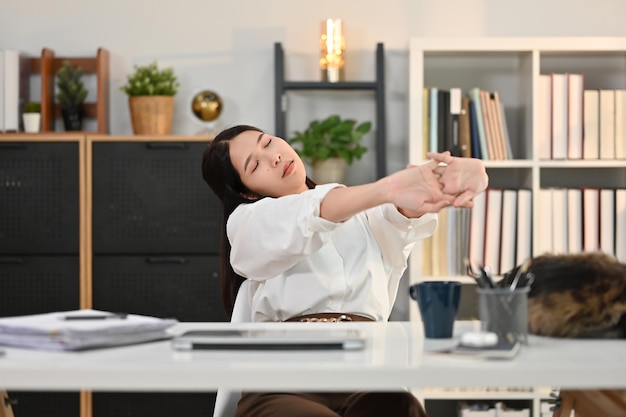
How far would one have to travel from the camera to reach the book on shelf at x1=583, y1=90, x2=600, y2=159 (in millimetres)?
3857

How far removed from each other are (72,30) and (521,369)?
11.1ft

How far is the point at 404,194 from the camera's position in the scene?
6.21ft

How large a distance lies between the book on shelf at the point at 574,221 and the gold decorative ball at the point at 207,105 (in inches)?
57.3

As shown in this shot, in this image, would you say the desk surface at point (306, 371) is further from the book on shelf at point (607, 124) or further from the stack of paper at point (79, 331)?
the book on shelf at point (607, 124)

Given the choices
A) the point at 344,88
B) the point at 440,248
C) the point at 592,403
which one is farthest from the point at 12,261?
the point at 592,403

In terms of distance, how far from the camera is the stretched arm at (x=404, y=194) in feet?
6.16

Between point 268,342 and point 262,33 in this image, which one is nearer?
point 268,342

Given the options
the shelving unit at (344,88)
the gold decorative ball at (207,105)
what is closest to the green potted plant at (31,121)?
the gold decorative ball at (207,105)

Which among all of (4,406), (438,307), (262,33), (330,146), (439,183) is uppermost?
(262,33)

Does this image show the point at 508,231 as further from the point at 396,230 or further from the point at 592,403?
the point at 592,403

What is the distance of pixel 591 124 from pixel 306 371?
2.84 metres

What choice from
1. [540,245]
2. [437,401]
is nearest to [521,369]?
[540,245]

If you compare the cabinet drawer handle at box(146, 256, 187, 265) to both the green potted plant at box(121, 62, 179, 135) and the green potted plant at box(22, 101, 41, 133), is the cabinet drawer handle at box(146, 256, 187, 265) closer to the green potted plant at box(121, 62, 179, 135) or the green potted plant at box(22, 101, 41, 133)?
the green potted plant at box(121, 62, 179, 135)

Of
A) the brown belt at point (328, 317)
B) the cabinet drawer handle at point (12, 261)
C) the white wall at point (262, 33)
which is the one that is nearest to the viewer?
the brown belt at point (328, 317)
